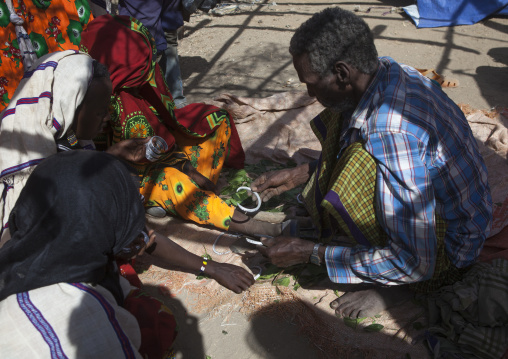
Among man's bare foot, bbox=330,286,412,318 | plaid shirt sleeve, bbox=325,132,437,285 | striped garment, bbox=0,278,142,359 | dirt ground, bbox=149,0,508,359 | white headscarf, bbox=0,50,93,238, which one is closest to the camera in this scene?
striped garment, bbox=0,278,142,359

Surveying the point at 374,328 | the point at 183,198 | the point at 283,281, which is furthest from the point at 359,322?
the point at 183,198

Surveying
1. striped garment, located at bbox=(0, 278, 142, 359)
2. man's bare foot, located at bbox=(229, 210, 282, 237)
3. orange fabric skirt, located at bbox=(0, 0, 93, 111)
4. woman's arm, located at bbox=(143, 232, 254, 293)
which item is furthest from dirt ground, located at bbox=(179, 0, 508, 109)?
striped garment, located at bbox=(0, 278, 142, 359)

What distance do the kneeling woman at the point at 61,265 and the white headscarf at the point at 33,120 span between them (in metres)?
0.69

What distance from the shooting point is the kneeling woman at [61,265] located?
147 cm

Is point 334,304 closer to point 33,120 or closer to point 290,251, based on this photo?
point 290,251

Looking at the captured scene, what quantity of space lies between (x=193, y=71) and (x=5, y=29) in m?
2.80

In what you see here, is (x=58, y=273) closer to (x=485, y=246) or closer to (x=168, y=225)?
(x=168, y=225)

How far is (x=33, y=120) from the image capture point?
86.3 inches

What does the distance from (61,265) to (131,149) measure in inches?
58.7

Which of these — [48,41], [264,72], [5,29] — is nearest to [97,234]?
[5,29]

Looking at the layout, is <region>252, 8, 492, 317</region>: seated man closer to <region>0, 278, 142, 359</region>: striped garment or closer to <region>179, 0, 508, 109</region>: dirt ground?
<region>0, 278, 142, 359</region>: striped garment

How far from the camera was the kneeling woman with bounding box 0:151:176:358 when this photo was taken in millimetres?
1472

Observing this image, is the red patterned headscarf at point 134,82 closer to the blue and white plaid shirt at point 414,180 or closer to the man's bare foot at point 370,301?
the blue and white plaid shirt at point 414,180

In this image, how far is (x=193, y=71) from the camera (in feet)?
20.0
